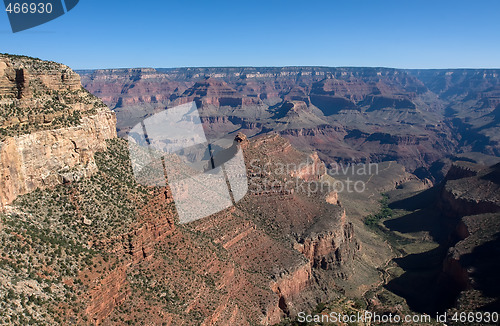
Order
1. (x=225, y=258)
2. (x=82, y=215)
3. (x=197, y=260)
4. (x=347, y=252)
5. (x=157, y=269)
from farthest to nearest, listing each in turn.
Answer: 1. (x=347, y=252)
2. (x=225, y=258)
3. (x=197, y=260)
4. (x=157, y=269)
5. (x=82, y=215)

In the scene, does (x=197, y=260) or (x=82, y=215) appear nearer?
(x=82, y=215)

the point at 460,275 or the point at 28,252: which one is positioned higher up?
the point at 28,252

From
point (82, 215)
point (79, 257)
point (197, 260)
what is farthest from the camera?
point (197, 260)

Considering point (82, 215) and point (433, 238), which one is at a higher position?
point (82, 215)

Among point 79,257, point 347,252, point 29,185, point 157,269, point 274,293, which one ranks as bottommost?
point 347,252

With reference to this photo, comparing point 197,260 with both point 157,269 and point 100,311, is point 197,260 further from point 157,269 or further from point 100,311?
point 100,311

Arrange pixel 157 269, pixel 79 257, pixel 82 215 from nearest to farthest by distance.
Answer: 1. pixel 79 257
2. pixel 82 215
3. pixel 157 269

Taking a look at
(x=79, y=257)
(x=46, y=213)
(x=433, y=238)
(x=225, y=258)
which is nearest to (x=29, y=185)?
(x=46, y=213)

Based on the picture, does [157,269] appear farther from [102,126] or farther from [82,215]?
[102,126]

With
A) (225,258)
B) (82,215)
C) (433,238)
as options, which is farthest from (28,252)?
(433,238)
